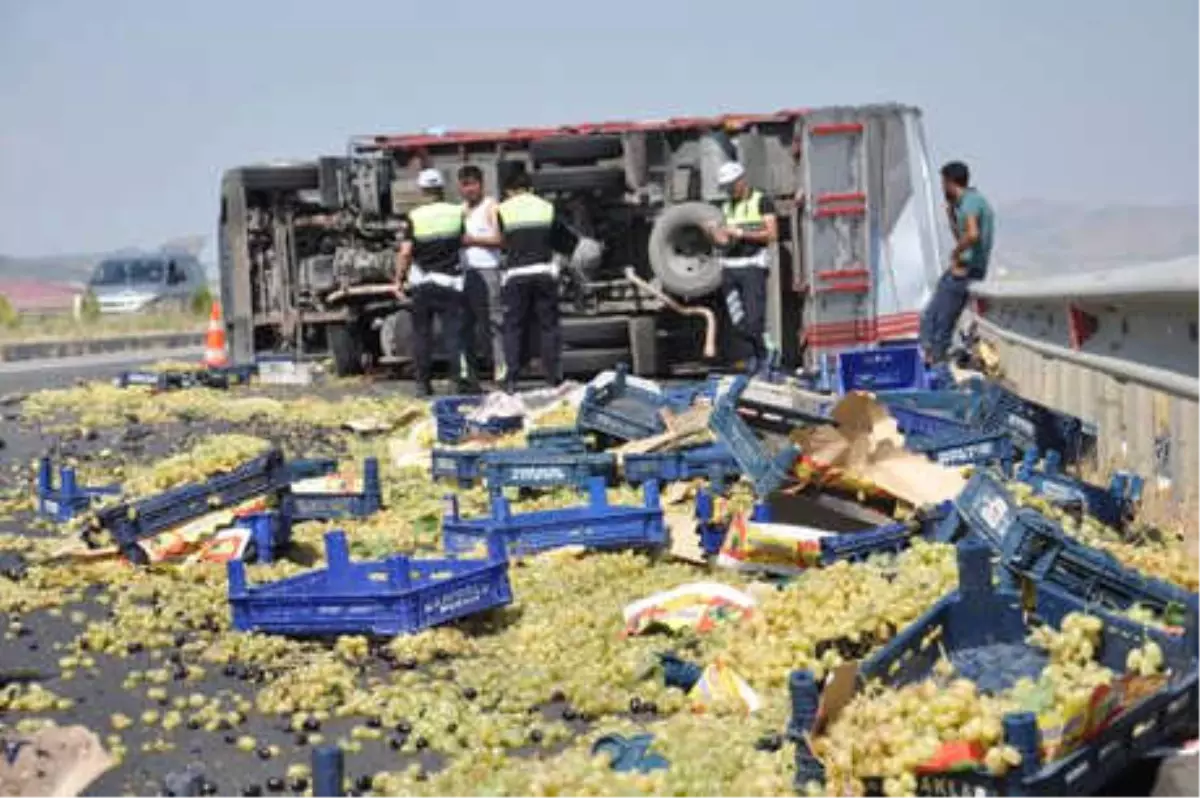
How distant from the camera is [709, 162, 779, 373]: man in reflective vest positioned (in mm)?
17062

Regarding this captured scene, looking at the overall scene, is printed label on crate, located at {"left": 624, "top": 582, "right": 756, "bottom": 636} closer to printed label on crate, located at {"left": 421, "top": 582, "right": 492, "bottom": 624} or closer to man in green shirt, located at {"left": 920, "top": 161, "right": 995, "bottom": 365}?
printed label on crate, located at {"left": 421, "top": 582, "right": 492, "bottom": 624}

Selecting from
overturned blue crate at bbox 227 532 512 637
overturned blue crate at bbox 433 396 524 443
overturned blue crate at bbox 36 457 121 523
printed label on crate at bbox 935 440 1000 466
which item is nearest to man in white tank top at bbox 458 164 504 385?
overturned blue crate at bbox 433 396 524 443

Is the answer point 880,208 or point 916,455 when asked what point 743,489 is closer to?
point 916,455

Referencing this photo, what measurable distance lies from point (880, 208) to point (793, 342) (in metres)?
1.71

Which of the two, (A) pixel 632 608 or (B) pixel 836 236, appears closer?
(A) pixel 632 608

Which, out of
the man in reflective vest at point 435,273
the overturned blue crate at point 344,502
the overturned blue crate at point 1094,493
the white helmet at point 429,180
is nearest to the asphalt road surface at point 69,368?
the man in reflective vest at point 435,273

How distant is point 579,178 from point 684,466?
9856 millimetres

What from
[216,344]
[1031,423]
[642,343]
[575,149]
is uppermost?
[575,149]

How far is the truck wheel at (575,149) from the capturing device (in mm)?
19172

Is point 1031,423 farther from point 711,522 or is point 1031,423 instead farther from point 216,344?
point 216,344

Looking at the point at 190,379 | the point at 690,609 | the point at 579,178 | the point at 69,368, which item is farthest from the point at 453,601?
the point at 69,368

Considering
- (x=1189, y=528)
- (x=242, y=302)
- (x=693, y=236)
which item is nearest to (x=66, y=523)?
(x=1189, y=528)

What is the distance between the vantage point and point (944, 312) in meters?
15.7

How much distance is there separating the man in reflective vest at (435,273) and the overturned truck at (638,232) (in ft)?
4.94
